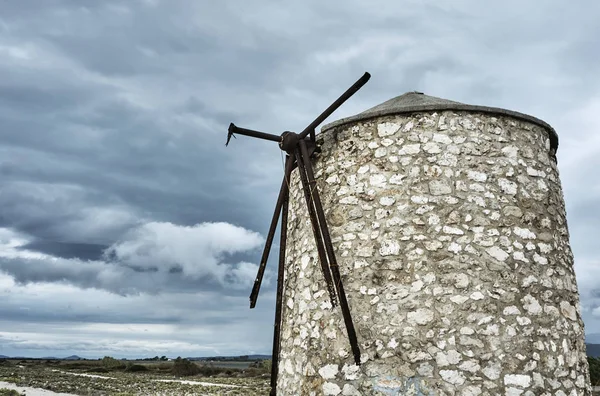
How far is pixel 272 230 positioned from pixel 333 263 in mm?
1395

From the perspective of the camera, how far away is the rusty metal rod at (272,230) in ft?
23.2

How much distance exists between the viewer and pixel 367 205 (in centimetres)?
618

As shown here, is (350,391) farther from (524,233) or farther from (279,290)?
(524,233)

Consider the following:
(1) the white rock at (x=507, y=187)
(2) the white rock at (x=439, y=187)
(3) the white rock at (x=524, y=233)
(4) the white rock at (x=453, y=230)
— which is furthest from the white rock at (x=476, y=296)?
(1) the white rock at (x=507, y=187)

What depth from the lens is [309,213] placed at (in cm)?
636

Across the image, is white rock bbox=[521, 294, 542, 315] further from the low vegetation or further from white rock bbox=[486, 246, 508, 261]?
the low vegetation

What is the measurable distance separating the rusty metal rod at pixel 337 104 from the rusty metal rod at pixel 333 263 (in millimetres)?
406

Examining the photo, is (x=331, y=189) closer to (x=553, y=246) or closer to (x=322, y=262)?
(x=322, y=262)

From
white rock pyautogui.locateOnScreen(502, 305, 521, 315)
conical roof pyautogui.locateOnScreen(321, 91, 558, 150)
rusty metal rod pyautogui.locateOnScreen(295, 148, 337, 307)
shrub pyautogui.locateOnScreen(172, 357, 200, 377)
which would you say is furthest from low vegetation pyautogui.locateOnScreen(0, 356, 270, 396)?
white rock pyautogui.locateOnScreen(502, 305, 521, 315)

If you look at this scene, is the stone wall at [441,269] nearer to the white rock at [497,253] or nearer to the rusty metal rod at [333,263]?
the white rock at [497,253]

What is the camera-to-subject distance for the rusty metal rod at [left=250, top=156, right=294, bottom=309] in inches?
278

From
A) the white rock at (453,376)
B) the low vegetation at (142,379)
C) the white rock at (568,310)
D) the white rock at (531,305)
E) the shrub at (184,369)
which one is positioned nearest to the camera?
the white rock at (453,376)

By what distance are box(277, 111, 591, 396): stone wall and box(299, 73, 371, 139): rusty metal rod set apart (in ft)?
0.84

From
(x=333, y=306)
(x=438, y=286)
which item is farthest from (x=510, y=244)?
(x=333, y=306)
